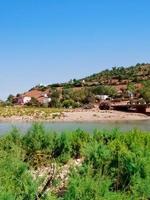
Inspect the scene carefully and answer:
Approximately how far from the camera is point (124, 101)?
3903 inches

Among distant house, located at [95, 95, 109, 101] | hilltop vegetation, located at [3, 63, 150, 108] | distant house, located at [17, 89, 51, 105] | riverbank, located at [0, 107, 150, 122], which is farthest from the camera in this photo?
distant house, located at [17, 89, 51, 105]

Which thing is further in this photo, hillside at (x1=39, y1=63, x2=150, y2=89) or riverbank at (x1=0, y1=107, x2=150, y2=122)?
hillside at (x1=39, y1=63, x2=150, y2=89)

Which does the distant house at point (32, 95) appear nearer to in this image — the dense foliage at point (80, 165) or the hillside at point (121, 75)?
the hillside at point (121, 75)

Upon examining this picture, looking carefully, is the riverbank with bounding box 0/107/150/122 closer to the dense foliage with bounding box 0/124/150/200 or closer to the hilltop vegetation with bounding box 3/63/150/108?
the hilltop vegetation with bounding box 3/63/150/108

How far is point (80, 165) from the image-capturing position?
13828mm

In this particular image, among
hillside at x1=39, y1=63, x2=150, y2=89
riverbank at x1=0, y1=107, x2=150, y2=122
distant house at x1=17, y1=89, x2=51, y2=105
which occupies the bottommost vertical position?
riverbank at x1=0, y1=107, x2=150, y2=122

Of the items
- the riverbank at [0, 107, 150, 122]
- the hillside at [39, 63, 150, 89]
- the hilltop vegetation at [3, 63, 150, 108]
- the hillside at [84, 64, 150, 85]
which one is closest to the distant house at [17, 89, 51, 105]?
the hilltop vegetation at [3, 63, 150, 108]

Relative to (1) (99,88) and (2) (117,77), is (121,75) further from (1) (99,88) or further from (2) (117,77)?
(1) (99,88)

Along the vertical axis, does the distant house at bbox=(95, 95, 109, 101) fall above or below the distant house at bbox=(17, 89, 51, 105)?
below

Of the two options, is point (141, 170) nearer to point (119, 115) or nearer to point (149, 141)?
point (149, 141)

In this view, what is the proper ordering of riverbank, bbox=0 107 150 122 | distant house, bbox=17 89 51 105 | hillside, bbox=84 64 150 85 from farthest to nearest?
hillside, bbox=84 64 150 85, distant house, bbox=17 89 51 105, riverbank, bbox=0 107 150 122

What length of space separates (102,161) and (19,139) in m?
5.03

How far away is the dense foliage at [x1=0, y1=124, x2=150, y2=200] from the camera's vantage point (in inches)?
415

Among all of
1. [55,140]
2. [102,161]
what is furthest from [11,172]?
[55,140]
